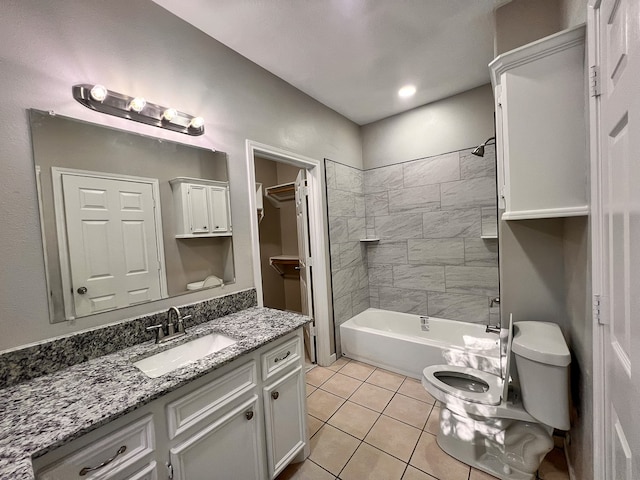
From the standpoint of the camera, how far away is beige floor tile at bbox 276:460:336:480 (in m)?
1.49

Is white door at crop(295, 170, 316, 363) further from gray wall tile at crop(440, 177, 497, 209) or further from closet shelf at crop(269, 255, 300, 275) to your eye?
gray wall tile at crop(440, 177, 497, 209)

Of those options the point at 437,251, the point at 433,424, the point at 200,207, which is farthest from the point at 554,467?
the point at 200,207

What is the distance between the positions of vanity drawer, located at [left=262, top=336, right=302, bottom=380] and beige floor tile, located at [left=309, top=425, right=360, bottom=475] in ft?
2.23

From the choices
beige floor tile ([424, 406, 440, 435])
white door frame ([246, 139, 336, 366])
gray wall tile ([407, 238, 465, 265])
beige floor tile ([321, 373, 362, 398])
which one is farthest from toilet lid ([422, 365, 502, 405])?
gray wall tile ([407, 238, 465, 265])

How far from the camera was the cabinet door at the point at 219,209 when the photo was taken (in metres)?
1.74

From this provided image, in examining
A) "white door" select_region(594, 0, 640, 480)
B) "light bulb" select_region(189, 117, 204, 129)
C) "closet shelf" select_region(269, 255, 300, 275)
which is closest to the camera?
"white door" select_region(594, 0, 640, 480)

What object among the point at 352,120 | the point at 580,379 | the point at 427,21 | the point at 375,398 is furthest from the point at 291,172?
the point at 580,379

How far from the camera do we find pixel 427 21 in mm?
1690

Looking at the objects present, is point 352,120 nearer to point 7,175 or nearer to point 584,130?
point 584,130

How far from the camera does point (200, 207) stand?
1.68m

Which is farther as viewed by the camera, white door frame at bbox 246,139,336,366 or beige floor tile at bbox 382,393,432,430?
white door frame at bbox 246,139,336,366

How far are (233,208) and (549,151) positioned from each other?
1840mm

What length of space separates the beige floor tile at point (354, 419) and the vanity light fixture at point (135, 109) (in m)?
2.27

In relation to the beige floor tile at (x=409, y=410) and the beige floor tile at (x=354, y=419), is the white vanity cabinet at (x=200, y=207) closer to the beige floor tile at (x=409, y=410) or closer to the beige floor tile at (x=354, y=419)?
the beige floor tile at (x=354, y=419)
